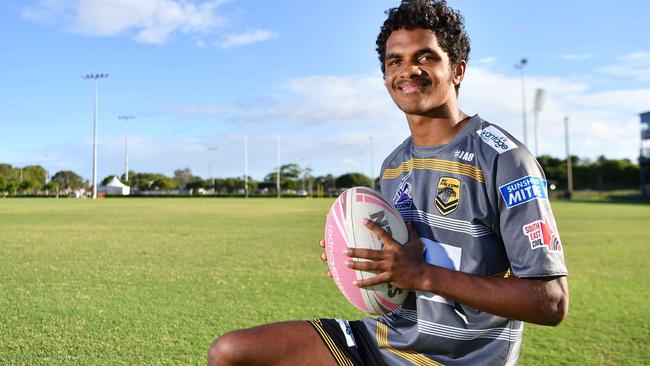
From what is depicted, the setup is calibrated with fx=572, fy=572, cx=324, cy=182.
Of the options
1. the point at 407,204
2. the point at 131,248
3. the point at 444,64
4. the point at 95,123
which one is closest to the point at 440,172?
the point at 407,204

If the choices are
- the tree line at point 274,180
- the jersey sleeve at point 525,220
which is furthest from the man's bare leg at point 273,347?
the tree line at point 274,180

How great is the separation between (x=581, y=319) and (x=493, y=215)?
456 centimetres

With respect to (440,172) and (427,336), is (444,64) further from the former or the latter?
(427,336)

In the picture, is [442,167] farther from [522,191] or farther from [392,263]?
[392,263]

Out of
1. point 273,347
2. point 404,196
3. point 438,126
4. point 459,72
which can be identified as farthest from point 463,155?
point 273,347

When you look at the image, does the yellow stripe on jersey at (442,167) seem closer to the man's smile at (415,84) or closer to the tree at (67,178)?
the man's smile at (415,84)

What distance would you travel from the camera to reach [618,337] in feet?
16.8

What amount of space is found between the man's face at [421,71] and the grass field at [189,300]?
2950 millimetres

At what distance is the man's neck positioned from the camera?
219 centimetres

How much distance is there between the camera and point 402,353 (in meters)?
2.13

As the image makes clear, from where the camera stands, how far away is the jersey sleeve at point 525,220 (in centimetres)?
182

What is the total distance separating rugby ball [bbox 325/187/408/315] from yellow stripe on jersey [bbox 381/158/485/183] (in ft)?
0.65

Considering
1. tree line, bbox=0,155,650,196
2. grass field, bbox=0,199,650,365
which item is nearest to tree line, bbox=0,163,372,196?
tree line, bbox=0,155,650,196

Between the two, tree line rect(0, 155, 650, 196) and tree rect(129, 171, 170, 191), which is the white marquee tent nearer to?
tree line rect(0, 155, 650, 196)
